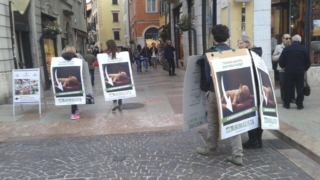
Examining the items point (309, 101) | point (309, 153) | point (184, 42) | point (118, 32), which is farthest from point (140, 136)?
point (118, 32)

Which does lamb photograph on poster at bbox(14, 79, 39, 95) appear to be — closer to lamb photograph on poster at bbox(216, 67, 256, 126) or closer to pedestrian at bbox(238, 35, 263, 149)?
pedestrian at bbox(238, 35, 263, 149)

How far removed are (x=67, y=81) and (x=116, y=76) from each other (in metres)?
1.16

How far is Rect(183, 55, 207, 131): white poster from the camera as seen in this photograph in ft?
15.3

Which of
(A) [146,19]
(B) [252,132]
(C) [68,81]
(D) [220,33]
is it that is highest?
(A) [146,19]

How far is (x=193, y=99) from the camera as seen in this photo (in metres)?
4.84

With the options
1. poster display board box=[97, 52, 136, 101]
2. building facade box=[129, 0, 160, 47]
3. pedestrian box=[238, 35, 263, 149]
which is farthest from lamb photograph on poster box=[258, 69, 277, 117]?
building facade box=[129, 0, 160, 47]

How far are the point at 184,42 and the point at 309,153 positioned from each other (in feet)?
46.2

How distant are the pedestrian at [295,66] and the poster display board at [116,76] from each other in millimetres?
3615

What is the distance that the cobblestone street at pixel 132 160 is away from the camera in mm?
4125

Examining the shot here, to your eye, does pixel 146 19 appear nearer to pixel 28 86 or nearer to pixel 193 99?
pixel 28 86

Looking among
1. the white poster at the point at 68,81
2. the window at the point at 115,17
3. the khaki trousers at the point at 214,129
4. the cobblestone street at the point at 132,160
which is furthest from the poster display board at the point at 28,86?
the window at the point at 115,17

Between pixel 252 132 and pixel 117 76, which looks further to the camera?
pixel 117 76

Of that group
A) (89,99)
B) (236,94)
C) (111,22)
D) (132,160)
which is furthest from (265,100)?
(111,22)

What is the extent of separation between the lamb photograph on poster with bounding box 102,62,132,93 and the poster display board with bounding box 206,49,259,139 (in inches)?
162
